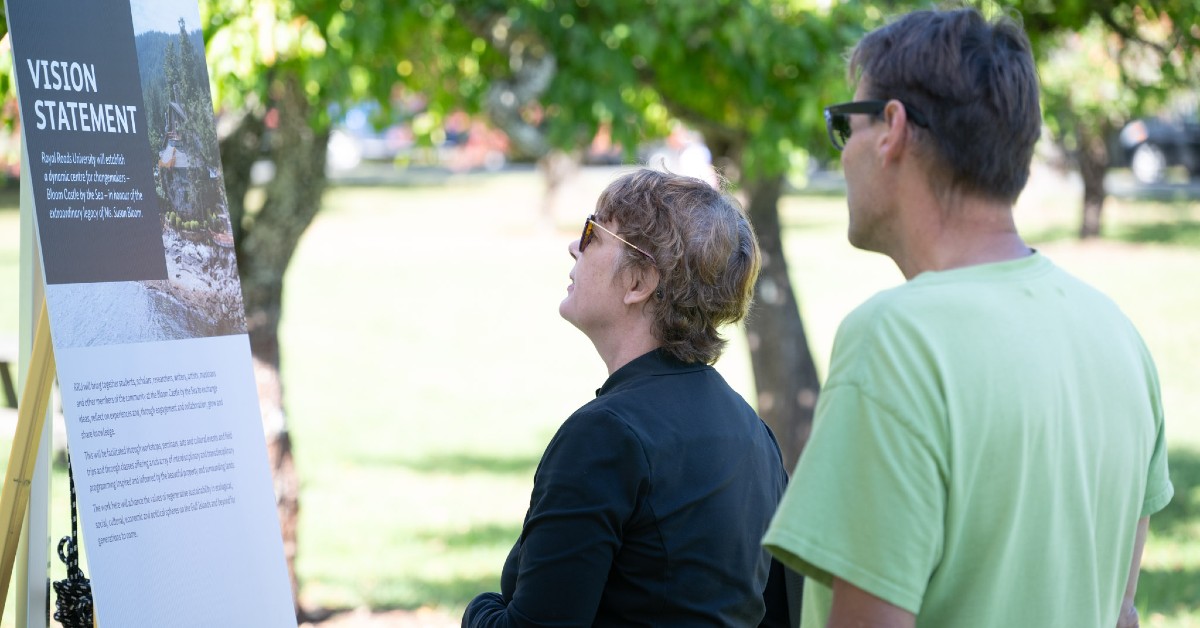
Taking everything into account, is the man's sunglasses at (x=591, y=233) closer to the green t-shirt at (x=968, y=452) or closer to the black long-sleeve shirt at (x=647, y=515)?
the black long-sleeve shirt at (x=647, y=515)

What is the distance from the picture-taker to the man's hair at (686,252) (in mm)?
2387

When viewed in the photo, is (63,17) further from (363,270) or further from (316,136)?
(363,270)

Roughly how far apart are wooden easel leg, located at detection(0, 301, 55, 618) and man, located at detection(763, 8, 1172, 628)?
72.8 inches

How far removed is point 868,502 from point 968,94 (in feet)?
1.81

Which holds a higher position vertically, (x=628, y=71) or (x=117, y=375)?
(x=628, y=71)

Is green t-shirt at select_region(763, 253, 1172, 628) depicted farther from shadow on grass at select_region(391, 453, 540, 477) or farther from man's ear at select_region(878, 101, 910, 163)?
shadow on grass at select_region(391, 453, 540, 477)

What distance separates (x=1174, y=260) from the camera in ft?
70.8

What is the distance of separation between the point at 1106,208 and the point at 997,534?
3112cm

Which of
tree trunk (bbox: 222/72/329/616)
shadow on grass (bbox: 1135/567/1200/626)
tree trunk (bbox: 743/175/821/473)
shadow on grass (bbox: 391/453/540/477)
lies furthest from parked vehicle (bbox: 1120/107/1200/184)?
tree trunk (bbox: 222/72/329/616)

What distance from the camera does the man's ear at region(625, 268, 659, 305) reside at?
94.4 inches

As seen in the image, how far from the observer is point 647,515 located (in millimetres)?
2154

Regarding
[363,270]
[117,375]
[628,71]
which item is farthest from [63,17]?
[363,270]

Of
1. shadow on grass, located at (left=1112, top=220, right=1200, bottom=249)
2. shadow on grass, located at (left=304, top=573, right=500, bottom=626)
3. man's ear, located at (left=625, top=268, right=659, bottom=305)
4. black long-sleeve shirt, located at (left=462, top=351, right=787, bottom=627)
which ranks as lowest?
shadow on grass, located at (left=1112, top=220, right=1200, bottom=249)

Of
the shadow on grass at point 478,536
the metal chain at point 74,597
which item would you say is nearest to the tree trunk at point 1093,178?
the shadow on grass at point 478,536
